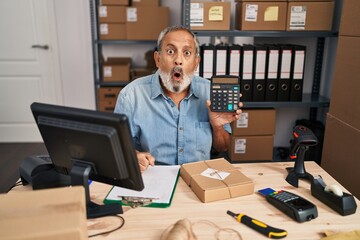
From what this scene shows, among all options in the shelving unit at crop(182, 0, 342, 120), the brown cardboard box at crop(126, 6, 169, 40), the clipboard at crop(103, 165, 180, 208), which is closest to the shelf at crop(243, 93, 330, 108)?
the shelving unit at crop(182, 0, 342, 120)

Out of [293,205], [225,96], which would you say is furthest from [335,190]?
[225,96]

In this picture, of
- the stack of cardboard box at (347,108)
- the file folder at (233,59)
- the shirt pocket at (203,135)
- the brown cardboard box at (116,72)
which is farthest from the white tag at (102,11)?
the stack of cardboard box at (347,108)

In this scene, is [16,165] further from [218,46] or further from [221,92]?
[221,92]

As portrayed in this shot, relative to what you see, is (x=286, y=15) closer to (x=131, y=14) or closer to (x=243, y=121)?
(x=243, y=121)

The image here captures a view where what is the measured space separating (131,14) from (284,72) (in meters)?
1.30

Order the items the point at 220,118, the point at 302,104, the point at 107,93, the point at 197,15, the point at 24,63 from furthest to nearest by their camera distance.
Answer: the point at 24,63, the point at 107,93, the point at 302,104, the point at 197,15, the point at 220,118

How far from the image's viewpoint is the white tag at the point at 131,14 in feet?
8.79

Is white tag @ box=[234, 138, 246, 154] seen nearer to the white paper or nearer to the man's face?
the man's face

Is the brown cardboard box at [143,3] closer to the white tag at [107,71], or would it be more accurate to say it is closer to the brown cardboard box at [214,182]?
the white tag at [107,71]

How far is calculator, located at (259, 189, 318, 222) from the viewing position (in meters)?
0.98

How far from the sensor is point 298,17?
7.89 feet

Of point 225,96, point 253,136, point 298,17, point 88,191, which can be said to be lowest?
point 253,136

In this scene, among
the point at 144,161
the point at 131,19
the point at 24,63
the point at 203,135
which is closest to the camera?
the point at 144,161

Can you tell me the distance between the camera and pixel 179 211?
1034 mm
